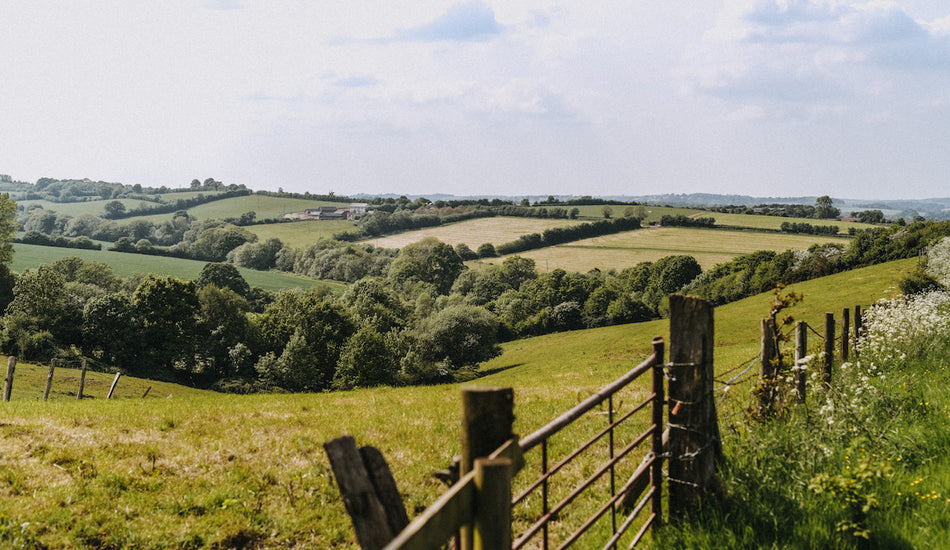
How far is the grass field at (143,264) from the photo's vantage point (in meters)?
121

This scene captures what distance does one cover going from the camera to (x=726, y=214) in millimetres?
168500

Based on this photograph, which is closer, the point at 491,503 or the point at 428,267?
the point at 491,503

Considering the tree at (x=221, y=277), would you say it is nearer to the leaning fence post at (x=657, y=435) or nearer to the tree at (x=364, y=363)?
the tree at (x=364, y=363)

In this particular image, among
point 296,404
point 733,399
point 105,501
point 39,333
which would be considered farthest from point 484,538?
point 39,333

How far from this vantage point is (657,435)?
5.73 meters

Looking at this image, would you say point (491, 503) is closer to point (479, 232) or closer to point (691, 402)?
point (691, 402)

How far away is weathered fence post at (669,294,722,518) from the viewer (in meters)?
5.43

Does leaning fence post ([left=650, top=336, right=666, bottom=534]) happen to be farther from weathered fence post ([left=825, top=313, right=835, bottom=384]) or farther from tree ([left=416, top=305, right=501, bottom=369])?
tree ([left=416, top=305, right=501, bottom=369])

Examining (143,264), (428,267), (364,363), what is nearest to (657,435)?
(364,363)

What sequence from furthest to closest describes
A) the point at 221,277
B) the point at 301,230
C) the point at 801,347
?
1. the point at 301,230
2. the point at 221,277
3. the point at 801,347

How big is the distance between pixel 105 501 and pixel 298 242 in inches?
6601

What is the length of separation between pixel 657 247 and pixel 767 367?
5296 inches

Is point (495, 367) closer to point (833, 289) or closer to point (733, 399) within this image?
point (833, 289)

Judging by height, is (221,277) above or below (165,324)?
above
